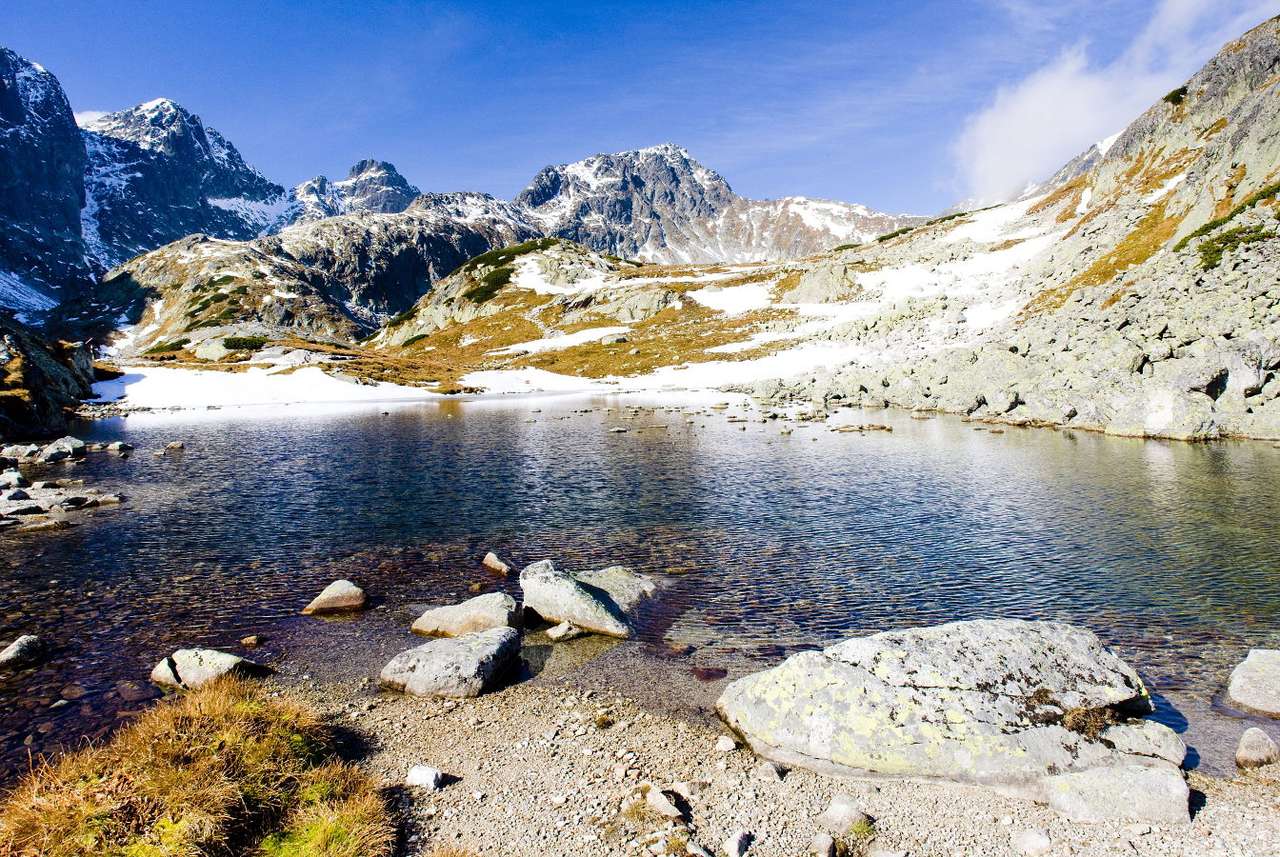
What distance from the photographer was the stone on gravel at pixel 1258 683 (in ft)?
39.2

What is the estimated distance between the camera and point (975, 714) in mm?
10781

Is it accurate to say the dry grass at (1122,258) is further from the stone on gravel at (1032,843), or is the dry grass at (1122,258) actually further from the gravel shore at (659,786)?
the stone on gravel at (1032,843)

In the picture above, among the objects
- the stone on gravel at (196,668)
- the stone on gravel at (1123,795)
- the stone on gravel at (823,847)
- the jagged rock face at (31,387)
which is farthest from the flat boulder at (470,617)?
the jagged rock face at (31,387)

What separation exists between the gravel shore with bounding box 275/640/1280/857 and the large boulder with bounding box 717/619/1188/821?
0.39 m

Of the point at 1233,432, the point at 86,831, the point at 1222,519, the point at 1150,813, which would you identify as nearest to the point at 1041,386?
the point at 1233,432

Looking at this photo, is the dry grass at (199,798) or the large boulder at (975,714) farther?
the large boulder at (975,714)

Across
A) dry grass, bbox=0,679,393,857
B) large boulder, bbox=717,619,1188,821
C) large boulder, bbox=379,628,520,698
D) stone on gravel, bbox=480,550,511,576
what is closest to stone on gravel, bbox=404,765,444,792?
dry grass, bbox=0,679,393,857

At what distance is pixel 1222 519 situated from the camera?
25.1m

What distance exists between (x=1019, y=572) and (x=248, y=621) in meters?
23.1

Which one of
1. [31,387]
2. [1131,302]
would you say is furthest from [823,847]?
[31,387]

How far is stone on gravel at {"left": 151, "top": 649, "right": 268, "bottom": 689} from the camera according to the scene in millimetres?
13625

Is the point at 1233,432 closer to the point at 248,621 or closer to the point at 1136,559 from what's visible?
the point at 1136,559

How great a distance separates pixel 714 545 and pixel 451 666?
1251cm

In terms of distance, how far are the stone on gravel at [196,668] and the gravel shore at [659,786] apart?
2713mm
